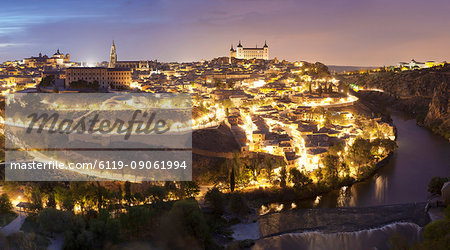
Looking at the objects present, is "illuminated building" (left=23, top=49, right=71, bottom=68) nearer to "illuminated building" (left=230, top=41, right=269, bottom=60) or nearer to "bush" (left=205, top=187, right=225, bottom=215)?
"illuminated building" (left=230, top=41, right=269, bottom=60)

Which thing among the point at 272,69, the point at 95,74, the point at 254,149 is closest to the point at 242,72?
the point at 272,69

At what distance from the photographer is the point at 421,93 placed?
98.8ft

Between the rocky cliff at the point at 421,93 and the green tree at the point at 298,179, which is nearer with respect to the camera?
the green tree at the point at 298,179

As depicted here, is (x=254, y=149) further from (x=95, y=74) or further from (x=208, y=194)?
(x=95, y=74)

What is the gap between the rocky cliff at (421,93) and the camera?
70.2ft

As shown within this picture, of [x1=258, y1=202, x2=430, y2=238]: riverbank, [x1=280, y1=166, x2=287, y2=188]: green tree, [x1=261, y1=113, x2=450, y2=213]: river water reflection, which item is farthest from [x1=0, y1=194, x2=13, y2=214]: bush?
[x1=280, y1=166, x2=287, y2=188]: green tree

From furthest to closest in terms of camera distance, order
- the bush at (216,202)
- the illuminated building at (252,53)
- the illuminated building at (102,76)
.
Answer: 1. the illuminated building at (252,53)
2. the illuminated building at (102,76)
3. the bush at (216,202)

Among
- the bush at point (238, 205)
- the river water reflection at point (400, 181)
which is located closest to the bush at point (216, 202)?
the bush at point (238, 205)

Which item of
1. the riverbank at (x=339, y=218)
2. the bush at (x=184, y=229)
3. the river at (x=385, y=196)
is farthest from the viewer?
the riverbank at (x=339, y=218)

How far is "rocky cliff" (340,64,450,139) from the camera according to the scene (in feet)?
70.2

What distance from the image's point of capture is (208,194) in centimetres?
986

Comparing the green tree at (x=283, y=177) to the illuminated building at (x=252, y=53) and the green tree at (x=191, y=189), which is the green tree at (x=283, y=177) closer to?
the green tree at (x=191, y=189)

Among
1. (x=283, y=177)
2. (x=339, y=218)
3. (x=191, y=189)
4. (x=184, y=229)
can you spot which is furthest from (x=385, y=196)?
(x=184, y=229)

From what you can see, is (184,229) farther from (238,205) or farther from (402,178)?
(402,178)
